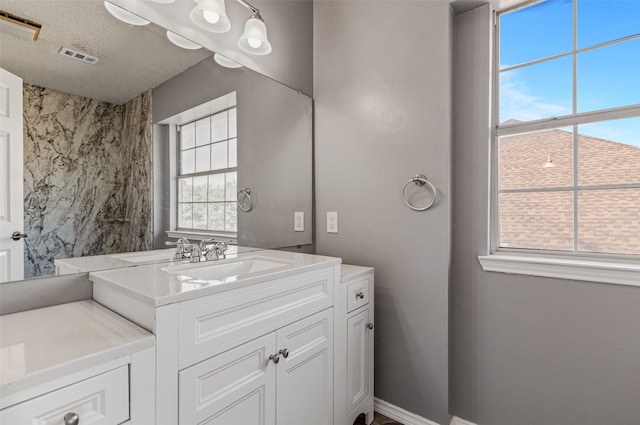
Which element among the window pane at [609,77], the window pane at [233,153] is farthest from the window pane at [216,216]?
the window pane at [609,77]

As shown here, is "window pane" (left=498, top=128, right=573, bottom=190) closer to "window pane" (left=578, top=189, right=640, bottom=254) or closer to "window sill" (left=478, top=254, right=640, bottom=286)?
"window pane" (left=578, top=189, right=640, bottom=254)

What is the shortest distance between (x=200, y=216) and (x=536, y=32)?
1.78m

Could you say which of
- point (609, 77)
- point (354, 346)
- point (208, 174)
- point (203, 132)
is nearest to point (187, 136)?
point (203, 132)

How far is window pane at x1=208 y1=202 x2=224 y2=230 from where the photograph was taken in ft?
4.82

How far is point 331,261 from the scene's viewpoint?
1348 millimetres

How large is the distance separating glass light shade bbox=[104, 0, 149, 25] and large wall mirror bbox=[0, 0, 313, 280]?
18 mm

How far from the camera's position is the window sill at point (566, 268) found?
47.7 inches

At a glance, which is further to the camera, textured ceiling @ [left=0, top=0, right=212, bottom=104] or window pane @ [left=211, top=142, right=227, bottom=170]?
window pane @ [left=211, top=142, right=227, bottom=170]

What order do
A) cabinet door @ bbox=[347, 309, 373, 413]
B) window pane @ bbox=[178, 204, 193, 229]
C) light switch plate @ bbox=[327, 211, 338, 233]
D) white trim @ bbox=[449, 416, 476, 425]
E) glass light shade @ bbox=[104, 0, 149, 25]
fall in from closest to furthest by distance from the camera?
glass light shade @ bbox=[104, 0, 149, 25]
window pane @ bbox=[178, 204, 193, 229]
cabinet door @ bbox=[347, 309, 373, 413]
white trim @ bbox=[449, 416, 476, 425]
light switch plate @ bbox=[327, 211, 338, 233]

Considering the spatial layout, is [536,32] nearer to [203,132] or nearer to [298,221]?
[298,221]

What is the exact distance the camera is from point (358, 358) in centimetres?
153

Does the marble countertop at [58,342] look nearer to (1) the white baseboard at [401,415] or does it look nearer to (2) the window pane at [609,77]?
A: (1) the white baseboard at [401,415]

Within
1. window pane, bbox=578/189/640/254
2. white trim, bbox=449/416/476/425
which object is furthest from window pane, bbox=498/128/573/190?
white trim, bbox=449/416/476/425

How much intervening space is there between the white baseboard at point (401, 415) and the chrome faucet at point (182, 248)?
1281 millimetres
